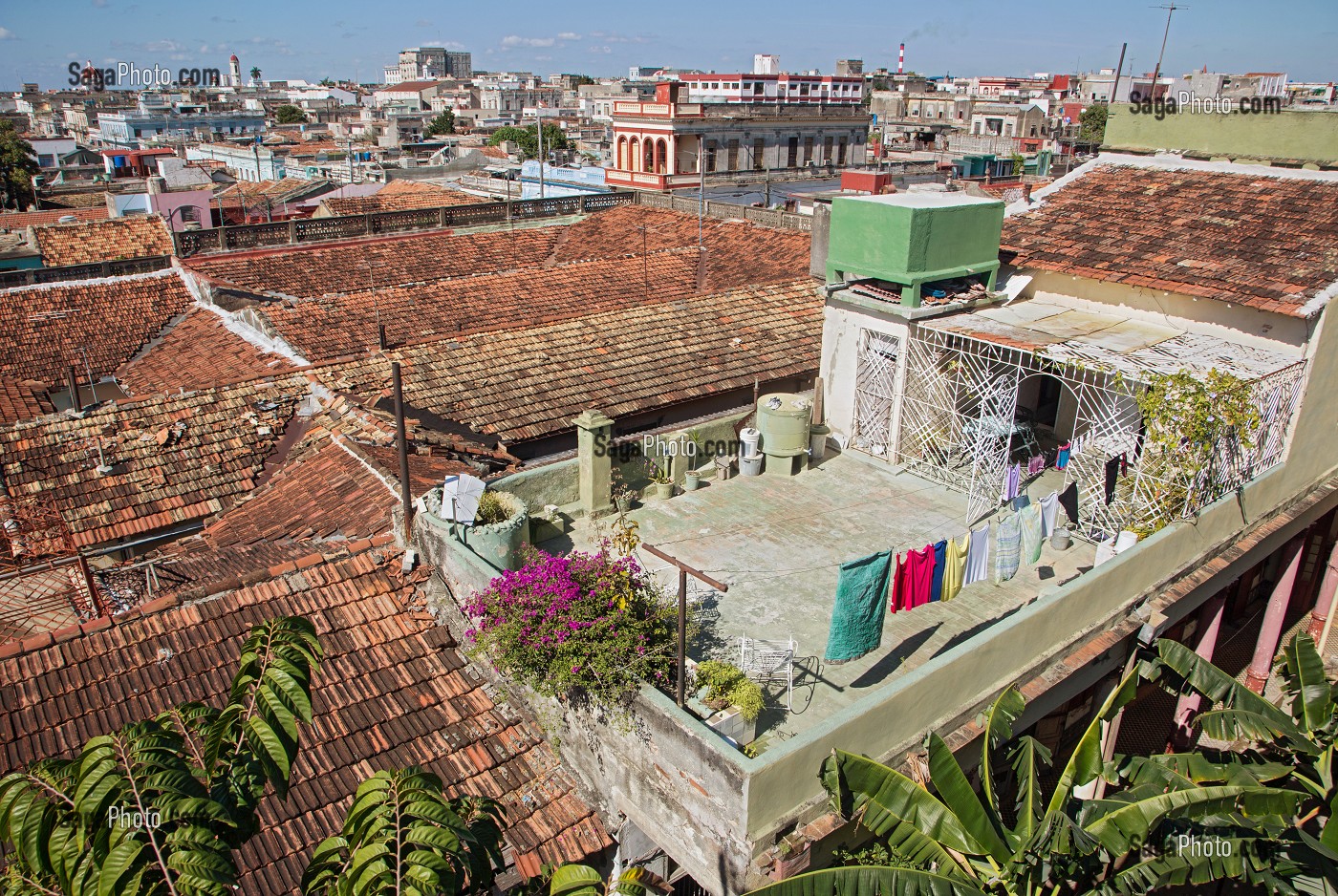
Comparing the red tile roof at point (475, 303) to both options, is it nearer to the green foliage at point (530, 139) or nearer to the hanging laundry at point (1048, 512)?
the hanging laundry at point (1048, 512)

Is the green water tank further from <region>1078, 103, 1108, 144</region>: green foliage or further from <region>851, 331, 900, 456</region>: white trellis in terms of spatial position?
<region>1078, 103, 1108, 144</region>: green foliage

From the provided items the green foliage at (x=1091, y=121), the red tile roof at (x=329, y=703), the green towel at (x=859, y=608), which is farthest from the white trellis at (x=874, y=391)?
the green foliage at (x=1091, y=121)

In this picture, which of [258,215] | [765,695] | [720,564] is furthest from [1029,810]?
[258,215]

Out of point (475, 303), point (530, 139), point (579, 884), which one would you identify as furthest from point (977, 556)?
point (530, 139)

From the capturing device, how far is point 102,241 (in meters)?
33.2

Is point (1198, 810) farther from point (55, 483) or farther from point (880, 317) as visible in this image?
point (55, 483)

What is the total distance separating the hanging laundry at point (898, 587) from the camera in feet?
30.6

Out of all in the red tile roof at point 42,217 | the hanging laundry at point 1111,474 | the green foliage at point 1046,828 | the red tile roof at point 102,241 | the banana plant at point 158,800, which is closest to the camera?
the banana plant at point 158,800

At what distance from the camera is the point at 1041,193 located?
16312mm

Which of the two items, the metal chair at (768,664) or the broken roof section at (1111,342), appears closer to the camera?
the metal chair at (768,664)

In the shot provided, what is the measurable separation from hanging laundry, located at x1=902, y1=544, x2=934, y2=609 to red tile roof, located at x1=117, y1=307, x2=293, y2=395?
44.6 ft

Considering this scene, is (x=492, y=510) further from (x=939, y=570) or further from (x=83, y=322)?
(x=83, y=322)

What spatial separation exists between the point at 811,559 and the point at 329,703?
5.72m

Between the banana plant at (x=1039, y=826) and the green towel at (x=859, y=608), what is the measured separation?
154 centimetres
